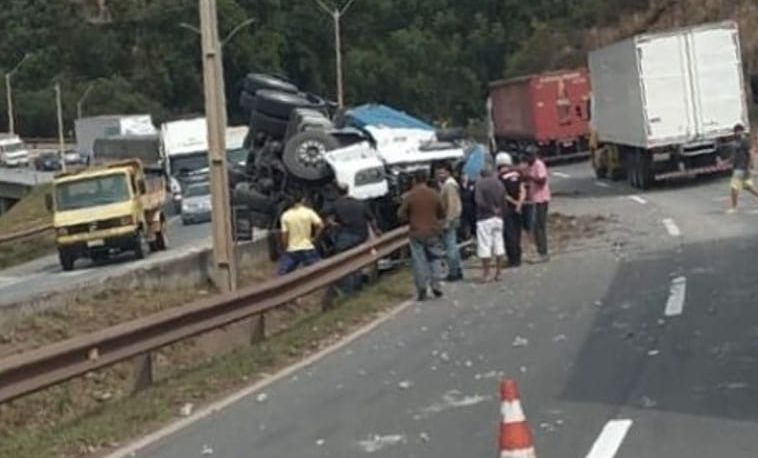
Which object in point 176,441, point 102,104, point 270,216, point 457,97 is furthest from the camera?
point 102,104

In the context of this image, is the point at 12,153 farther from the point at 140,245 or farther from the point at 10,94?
the point at 140,245

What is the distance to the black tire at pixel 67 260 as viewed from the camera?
44469mm

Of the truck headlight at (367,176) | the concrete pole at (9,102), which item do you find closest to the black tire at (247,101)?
the truck headlight at (367,176)

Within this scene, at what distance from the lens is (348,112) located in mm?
32812

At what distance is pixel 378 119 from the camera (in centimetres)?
3183

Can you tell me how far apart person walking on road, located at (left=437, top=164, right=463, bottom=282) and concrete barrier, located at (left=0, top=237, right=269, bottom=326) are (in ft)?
15.0

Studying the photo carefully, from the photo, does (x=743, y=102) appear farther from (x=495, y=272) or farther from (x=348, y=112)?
(x=495, y=272)

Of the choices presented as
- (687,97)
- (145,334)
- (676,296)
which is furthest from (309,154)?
(687,97)

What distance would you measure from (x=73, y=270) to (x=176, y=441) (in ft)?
109

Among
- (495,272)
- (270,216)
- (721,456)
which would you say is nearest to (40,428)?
(721,456)

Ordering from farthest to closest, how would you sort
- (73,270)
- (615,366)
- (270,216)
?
(73,270)
(270,216)
(615,366)

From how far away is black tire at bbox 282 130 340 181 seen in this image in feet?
94.2

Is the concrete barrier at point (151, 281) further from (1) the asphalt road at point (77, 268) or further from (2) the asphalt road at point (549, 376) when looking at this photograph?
(1) the asphalt road at point (77, 268)

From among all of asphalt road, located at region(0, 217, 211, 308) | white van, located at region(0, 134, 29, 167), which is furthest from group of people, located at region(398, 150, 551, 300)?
white van, located at region(0, 134, 29, 167)
